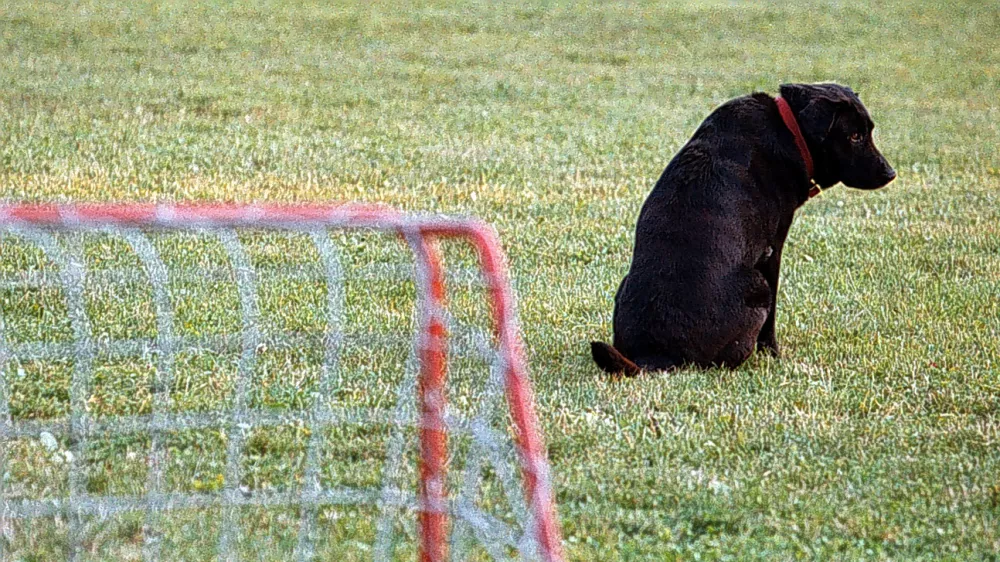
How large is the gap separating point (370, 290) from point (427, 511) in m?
4.46

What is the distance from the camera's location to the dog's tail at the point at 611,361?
18.9ft

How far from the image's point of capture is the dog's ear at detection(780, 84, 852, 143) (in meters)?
6.29

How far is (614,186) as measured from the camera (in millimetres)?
11578

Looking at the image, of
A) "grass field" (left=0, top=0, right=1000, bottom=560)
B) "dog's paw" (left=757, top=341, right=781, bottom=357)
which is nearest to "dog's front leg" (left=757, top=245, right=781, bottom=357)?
"dog's paw" (left=757, top=341, right=781, bottom=357)

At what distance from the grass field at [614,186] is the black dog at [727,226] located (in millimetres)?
169

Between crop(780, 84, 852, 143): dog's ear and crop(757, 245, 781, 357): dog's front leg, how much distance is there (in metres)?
0.57

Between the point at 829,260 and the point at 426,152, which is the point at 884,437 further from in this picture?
the point at 426,152

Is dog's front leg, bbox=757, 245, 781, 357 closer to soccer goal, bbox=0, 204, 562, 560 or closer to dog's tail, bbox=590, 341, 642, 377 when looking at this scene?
dog's tail, bbox=590, 341, 642, 377

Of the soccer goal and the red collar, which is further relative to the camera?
the red collar

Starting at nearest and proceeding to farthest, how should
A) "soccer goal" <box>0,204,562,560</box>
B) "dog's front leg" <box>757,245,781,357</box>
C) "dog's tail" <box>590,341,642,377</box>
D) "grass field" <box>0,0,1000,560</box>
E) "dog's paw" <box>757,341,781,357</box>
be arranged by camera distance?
1. "soccer goal" <box>0,204,562,560</box>
2. "grass field" <box>0,0,1000,560</box>
3. "dog's tail" <box>590,341,642,377</box>
4. "dog's front leg" <box>757,245,781,357</box>
5. "dog's paw" <box>757,341,781,357</box>

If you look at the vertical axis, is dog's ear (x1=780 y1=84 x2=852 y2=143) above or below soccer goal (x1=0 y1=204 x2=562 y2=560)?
above

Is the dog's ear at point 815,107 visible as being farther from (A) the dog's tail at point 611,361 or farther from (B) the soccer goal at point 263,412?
(B) the soccer goal at point 263,412

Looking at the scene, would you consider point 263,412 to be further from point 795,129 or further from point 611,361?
point 795,129

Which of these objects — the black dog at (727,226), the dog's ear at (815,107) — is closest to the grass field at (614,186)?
the black dog at (727,226)
